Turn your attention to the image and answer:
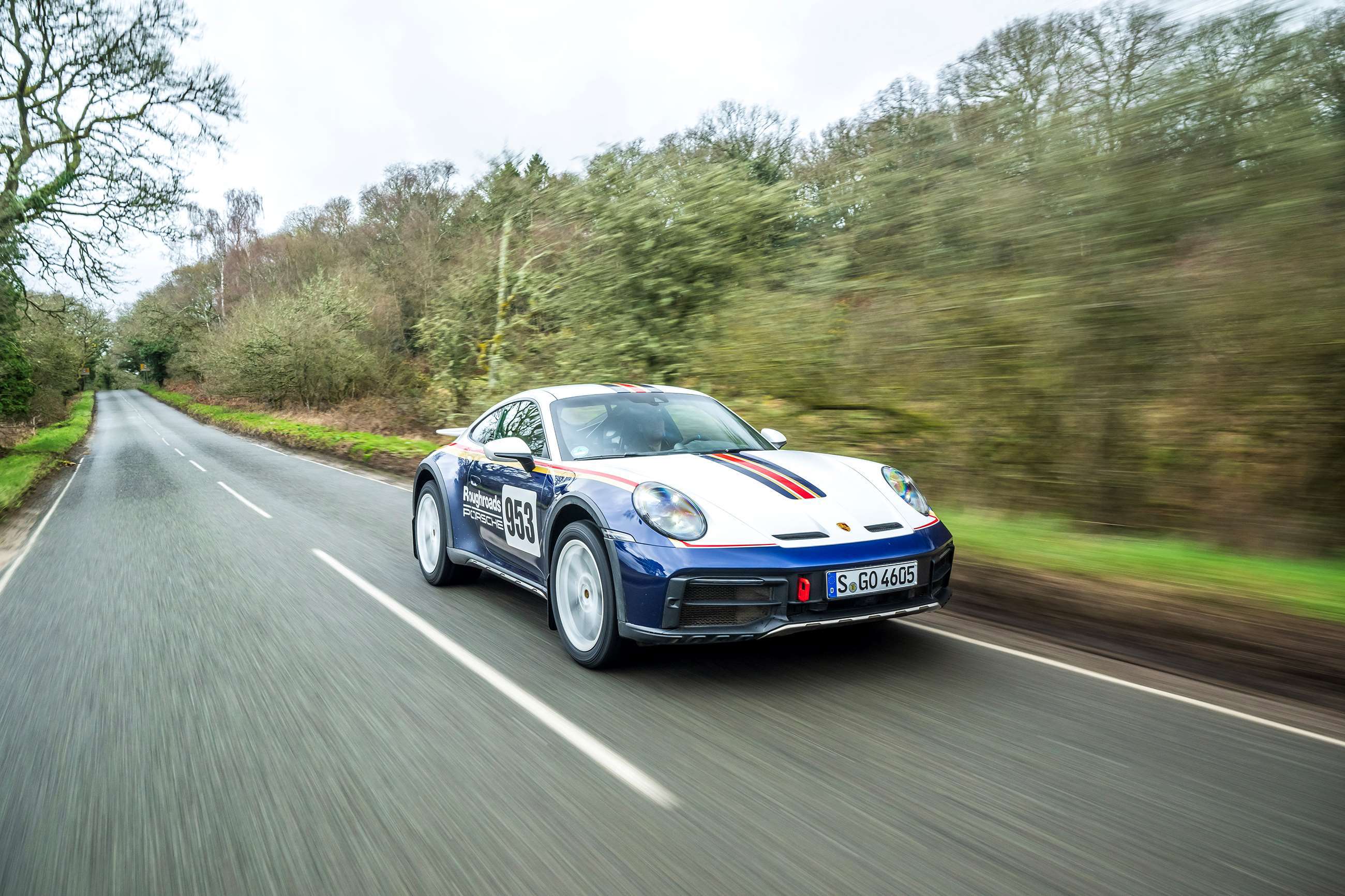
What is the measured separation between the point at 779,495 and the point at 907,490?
35.4 inches

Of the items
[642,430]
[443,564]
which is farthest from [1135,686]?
[443,564]

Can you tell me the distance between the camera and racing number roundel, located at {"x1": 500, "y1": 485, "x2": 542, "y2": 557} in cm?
518

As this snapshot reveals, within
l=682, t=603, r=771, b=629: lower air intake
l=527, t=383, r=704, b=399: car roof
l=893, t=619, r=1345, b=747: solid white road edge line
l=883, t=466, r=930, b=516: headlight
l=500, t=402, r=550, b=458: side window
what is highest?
l=527, t=383, r=704, b=399: car roof

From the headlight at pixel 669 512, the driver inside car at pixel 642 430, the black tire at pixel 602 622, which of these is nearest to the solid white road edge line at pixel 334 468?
the driver inside car at pixel 642 430

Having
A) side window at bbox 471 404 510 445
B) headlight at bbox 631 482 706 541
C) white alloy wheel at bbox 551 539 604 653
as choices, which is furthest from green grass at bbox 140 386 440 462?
headlight at bbox 631 482 706 541

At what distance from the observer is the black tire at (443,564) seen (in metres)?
6.47

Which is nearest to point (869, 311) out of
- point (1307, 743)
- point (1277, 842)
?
point (1307, 743)

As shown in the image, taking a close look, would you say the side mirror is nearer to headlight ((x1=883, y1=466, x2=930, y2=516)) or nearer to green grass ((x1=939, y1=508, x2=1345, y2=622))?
headlight ((x1=883, y1=466, x2=930, y2=516))

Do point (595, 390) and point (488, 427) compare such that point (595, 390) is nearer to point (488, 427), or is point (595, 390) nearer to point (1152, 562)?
point (488, 427)

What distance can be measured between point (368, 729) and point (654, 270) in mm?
10047

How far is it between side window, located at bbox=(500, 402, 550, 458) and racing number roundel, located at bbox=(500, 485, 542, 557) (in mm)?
287

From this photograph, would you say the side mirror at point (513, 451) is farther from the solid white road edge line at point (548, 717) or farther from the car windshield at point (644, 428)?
the solid white road edge line at point (548, 717)

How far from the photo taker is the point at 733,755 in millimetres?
3385

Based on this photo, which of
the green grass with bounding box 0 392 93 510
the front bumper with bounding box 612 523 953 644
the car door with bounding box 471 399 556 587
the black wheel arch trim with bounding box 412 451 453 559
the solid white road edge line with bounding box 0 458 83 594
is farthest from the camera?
the green grass with bounding box 0 392 93 510
